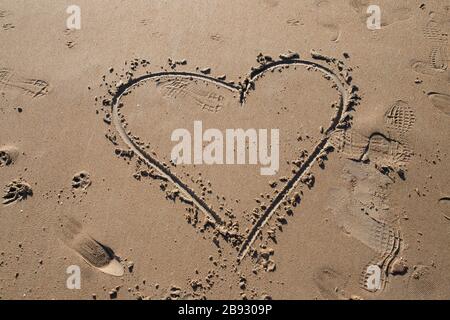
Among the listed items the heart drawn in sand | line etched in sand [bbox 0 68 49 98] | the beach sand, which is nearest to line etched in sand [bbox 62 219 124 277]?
the beach sand

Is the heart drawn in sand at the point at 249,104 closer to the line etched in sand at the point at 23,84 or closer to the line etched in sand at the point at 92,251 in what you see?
the line etched in sand at the point at 23,84

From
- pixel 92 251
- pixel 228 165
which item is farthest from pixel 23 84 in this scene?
pixel 228 165

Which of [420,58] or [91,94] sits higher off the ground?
[420,58]

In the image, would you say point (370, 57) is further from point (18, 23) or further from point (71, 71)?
point (18, 23)

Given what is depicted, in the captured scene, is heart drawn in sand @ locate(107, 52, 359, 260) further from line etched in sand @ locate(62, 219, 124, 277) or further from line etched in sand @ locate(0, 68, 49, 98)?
line etched in sand @ locate(62, 219, 124, 277)

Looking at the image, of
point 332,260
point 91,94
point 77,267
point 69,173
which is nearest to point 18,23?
point 91,94

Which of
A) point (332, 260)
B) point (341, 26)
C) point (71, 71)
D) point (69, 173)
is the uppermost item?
point (341, 26)

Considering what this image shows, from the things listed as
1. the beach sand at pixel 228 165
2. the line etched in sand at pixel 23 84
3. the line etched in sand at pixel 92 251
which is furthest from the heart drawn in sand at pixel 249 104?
the line etched in sand at pixel 92 251
